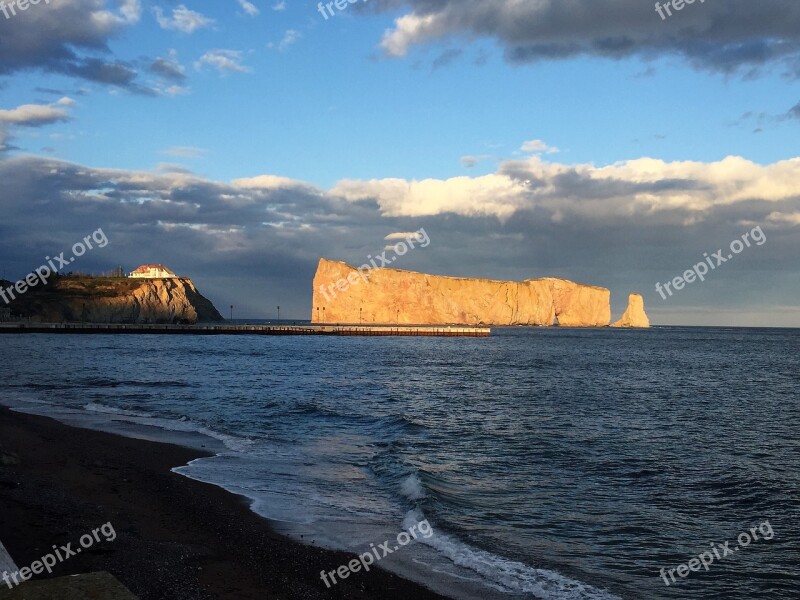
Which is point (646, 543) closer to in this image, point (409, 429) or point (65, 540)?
point (65, 540)

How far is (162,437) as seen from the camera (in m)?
20.4

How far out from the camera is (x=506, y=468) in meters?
17.3

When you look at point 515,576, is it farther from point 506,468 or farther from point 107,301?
point 107,301

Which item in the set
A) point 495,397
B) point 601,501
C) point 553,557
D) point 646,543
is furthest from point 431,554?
point 495,397

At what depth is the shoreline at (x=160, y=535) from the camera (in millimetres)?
7832

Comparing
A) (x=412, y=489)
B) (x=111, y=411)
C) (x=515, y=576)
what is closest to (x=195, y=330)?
(x=111, y=411)

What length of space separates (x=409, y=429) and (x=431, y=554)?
531 inches

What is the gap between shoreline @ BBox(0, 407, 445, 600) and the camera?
25.7ft

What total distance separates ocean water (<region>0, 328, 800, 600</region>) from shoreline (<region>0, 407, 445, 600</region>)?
68 centimetres

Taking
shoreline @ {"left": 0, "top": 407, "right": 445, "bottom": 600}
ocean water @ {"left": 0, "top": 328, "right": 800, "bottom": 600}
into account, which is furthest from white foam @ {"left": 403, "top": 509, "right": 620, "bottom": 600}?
shoreline @ {"left": 0, "top": 407, "right": 445, "bottom": 600}

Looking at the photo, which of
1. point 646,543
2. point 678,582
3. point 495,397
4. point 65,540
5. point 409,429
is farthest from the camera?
point 495,397

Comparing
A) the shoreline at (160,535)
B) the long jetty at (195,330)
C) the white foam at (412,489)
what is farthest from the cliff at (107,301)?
the white foam at (412,489)

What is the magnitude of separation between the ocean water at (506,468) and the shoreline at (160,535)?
676mm

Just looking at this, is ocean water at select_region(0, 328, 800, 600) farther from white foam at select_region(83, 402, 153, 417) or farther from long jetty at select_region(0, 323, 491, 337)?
long jetty at select_region(0, 323, 491, 337)
